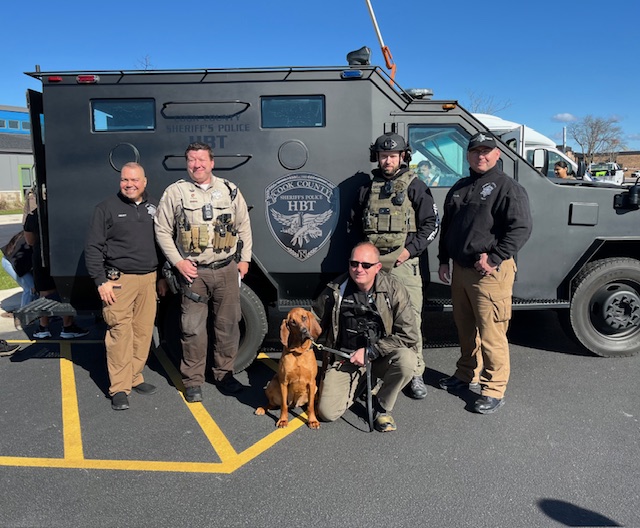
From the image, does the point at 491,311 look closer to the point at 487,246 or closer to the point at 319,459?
the point at 487,246

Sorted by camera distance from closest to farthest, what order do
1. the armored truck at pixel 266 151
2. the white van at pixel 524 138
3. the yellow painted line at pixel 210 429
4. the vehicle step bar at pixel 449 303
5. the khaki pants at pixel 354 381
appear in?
the yellow painted line at pixel 210 429, the khaki pants at pixel 354 381, the armored truck at pixel 266 151, the vehicle step bar at pixel 449 303, the white van at pixel 524 138

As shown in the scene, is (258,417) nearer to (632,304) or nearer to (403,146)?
(403,146)

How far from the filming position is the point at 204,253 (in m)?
3.79

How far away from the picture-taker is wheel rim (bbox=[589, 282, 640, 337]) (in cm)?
464

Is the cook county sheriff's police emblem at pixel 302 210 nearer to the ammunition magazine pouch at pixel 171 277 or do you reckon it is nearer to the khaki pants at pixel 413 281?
the khaki pants at pixel 413 281

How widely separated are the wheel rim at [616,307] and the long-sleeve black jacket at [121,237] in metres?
3.93

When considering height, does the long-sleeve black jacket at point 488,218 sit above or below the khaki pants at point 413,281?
above

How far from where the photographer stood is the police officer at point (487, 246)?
140 inches

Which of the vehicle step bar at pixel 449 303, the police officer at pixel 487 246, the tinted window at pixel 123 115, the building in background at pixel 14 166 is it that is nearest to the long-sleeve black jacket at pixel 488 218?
the police officer at pixel 487 246

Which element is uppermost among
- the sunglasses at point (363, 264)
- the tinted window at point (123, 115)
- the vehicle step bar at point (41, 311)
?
the tinted window at point (123, 115)

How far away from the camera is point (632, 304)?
4.66 m

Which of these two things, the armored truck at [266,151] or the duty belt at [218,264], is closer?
the duty belt at [218,264]

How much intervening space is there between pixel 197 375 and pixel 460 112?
307 cm

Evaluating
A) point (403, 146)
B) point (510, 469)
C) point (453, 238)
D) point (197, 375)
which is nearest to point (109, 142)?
point (197, 375)
